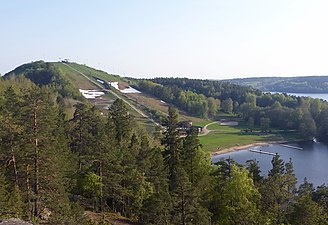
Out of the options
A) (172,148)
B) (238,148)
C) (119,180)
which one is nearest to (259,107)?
(238,148)

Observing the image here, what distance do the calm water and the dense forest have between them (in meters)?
14.5

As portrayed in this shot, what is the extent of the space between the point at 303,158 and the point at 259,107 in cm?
6489

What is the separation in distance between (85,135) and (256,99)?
138m

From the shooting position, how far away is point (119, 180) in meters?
29.8

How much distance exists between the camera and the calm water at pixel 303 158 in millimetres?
70431

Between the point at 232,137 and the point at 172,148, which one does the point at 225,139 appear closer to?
the point at 232,137

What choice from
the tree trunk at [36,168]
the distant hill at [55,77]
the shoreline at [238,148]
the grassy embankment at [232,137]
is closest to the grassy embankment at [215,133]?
the grassy embankment at [232,137]

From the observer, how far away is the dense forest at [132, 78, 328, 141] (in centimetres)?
12355

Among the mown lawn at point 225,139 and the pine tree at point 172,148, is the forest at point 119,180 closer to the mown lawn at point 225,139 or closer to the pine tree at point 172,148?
the pine tree at point 172,148

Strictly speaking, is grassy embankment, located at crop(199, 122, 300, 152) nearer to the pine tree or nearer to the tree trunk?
the pine tree

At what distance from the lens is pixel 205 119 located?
492 ft

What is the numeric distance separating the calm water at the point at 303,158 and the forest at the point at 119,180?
30490mm

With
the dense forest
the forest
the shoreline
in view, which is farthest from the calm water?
the forest

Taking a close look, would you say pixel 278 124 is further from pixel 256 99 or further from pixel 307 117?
pixel 256 99
